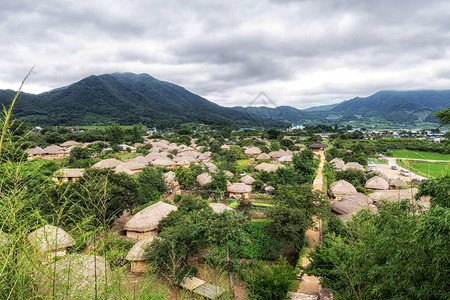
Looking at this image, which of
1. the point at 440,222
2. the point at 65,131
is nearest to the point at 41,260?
the point at 440,222

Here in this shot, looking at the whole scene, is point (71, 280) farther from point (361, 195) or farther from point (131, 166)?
point (131, 166)

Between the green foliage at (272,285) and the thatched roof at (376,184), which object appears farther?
the thatched roof at (376,184)

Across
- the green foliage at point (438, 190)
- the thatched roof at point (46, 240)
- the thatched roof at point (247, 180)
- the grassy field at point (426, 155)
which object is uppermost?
the thatched roof at point (46, 240)

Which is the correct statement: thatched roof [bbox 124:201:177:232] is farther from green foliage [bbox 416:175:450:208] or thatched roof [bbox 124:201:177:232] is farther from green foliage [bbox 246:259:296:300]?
green foliage [bbox 416:175:450:208]

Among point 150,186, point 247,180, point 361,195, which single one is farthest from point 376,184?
point 150,186

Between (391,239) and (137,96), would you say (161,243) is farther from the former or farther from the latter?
(137,96)

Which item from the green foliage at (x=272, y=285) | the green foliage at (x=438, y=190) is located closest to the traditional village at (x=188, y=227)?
the green foliage at (x=438, y=190)

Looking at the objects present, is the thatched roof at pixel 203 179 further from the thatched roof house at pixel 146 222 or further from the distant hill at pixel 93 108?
the distant hill at pixel 93 108

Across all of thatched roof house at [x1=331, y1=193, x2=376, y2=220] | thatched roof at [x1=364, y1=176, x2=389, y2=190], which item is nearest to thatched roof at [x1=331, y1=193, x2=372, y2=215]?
thatched roof house at [x1=331, y1=193, x2=376, y2=220]
